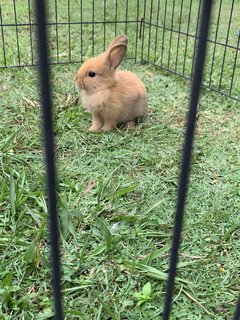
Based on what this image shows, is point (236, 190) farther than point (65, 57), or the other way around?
point (65, 57)

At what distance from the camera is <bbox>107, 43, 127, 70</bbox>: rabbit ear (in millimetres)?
2503

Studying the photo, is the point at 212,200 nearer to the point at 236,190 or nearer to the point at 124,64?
the point at 236,190

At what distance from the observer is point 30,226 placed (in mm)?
1639

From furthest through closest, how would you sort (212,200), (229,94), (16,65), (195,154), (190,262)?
(16,65) < (229,94) < (195,154) < (212,200) < (190,262)

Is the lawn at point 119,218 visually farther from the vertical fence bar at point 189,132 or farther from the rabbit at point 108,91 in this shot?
the vertical fence bar at point 189,132

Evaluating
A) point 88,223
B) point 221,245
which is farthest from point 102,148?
point 221,245

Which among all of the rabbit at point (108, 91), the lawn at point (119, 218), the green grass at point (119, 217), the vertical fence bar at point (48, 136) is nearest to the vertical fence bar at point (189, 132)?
the vertical fence bar at point (48, 136)

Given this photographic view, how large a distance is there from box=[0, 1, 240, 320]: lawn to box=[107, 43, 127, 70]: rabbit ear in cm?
42

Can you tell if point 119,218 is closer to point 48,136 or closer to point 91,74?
point 91,74

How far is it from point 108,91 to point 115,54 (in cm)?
24

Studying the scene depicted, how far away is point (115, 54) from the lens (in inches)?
98.8

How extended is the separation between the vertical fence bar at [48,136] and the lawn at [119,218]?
1.86 feet

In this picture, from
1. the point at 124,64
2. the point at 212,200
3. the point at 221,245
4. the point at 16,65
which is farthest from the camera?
the point at 124,64

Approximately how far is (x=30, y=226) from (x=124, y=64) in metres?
2.46
